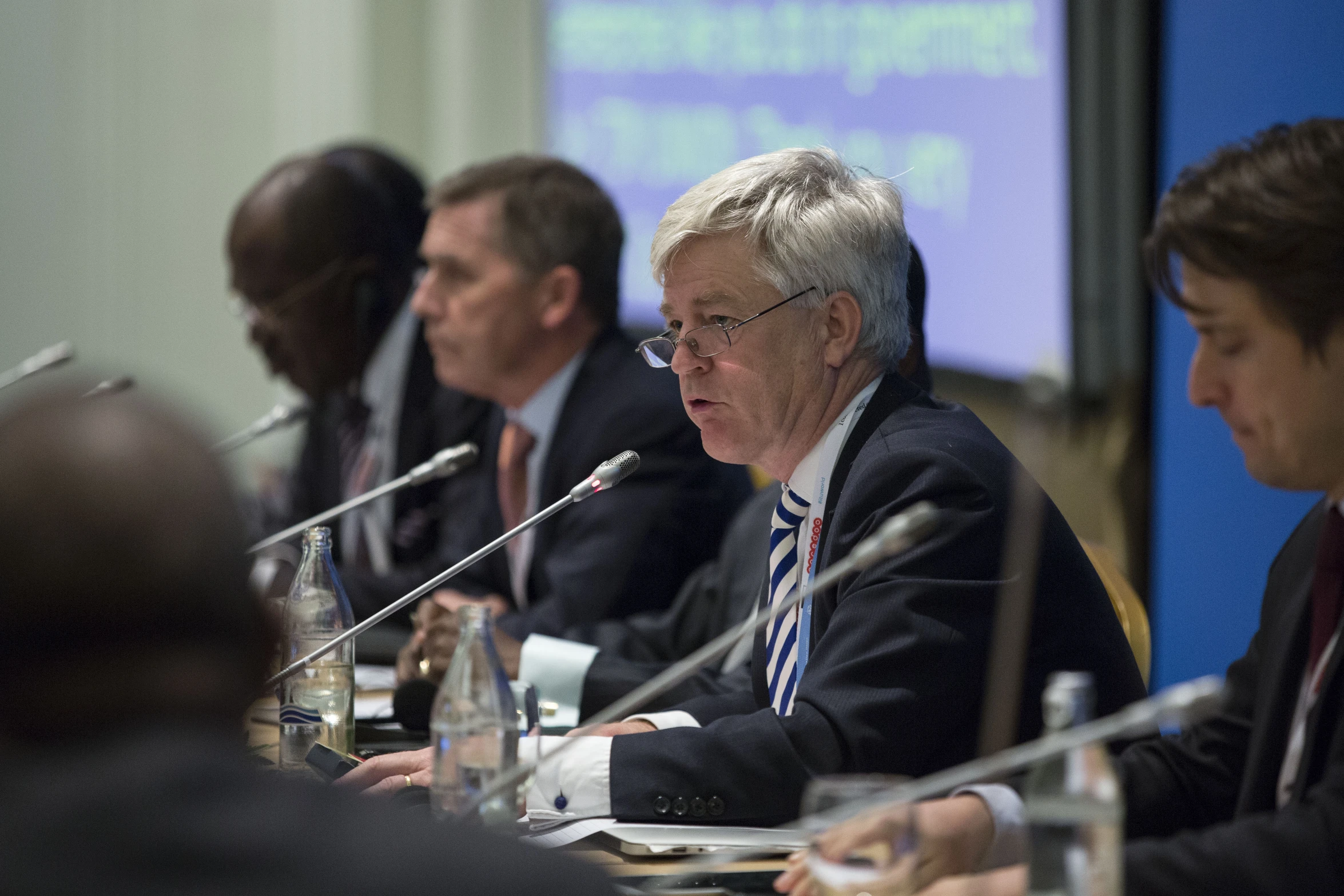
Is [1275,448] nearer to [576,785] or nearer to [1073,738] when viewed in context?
[1073,738]

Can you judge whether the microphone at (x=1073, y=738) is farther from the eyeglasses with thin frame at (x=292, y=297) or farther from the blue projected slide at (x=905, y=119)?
the eyeglasses with thin frame at (x=292, y=297)

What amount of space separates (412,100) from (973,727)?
4.10m

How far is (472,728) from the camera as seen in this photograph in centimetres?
135

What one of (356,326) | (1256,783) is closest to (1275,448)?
(1256,783)

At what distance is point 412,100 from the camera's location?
206 inches

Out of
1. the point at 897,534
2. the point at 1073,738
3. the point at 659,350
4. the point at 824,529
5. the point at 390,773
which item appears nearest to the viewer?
the point at 1073,738

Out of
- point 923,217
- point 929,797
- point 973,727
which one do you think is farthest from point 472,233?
point 929,797

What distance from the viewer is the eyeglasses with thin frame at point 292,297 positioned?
3.51m

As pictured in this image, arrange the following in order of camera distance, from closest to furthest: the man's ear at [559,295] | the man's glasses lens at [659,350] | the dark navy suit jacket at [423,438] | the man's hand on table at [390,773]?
the man's hand on table at [390,773], the man's glasses lens at [659,350], the man's ear at [559,295], the dark navy suit jacket at [423,438]

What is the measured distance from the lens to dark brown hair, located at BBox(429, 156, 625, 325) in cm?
300

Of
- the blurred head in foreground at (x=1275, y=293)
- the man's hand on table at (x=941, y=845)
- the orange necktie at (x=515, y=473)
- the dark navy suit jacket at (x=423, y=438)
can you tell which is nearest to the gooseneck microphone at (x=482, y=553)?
the man's hand on table at (x=941, y=845)

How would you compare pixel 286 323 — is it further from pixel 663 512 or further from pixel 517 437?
pixel 663 512

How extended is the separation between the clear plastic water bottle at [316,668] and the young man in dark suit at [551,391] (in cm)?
70

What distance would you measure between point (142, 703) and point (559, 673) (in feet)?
4.80
